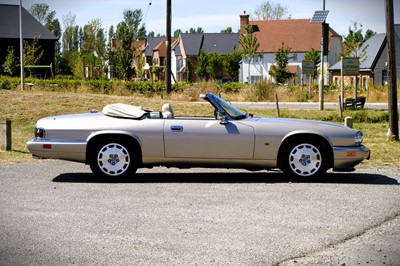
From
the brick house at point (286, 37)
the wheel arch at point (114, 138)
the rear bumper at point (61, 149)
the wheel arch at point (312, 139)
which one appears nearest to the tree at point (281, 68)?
the brick house at point (286, 37)

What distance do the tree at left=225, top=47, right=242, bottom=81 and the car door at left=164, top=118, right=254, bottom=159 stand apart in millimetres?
76649

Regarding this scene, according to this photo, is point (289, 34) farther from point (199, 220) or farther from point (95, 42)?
point (199, 220)

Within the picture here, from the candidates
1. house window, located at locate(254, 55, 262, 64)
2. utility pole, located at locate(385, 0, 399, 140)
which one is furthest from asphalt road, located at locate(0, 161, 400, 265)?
A: house window, located at locate(254, 55, 262, 64)

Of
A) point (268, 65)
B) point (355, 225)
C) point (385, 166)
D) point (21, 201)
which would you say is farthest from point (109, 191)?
point (268, 65)

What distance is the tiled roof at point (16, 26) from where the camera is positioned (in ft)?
219

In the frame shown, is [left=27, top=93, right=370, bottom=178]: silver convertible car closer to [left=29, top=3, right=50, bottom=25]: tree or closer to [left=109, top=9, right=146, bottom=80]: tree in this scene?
[left=109, top=9, right=146, bottom=80]: tree

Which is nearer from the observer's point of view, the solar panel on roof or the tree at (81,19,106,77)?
the solar panel on roof

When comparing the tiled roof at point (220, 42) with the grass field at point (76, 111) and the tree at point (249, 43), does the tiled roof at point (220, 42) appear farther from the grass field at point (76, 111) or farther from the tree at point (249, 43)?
the grass field at point (76, 111)

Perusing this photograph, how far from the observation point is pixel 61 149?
1077 cm

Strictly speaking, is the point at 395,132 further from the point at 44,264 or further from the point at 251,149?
the point at 44,264


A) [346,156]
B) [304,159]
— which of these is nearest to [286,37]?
[346,156]

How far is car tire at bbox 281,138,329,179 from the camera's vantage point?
423 inches

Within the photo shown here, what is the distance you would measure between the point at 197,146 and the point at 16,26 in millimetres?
59950

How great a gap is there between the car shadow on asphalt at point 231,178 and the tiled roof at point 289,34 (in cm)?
7603
